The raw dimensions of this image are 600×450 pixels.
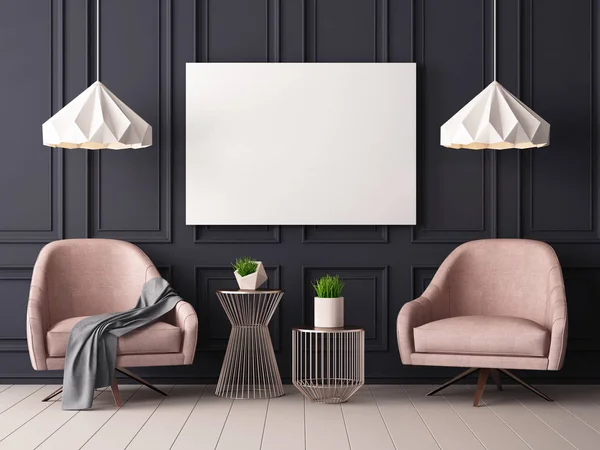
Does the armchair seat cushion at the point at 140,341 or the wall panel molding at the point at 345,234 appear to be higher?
the wall panel molding at the point at 345,234

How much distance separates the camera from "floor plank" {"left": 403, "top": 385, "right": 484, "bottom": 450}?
12.3 ft

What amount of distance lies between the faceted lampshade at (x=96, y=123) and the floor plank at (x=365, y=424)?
80.9 inches

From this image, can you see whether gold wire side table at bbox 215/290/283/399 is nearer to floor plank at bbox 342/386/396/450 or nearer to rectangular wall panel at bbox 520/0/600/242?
floor plank at bbox 342/386/396/450

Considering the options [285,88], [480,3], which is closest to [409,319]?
[285,88]

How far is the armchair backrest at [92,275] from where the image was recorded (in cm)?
498

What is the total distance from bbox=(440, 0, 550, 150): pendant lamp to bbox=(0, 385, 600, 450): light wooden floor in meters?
1.56

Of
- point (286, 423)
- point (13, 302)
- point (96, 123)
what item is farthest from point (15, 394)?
point (286, 423)

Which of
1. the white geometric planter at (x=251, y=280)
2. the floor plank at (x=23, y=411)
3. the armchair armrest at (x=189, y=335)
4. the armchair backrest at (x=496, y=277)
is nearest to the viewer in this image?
the floor plank at (x=23, y=411)

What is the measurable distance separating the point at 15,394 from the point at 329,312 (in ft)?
6.70

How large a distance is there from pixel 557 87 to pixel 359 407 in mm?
2527

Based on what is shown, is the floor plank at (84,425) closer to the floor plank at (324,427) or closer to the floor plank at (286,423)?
the floor plank at (286,423)

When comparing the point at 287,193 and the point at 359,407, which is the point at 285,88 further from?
the point at 359,407

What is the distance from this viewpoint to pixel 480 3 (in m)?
5.31

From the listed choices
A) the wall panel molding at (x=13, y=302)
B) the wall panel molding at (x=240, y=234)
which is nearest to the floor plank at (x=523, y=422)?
the wall panel molding at (x=240, y=234)
